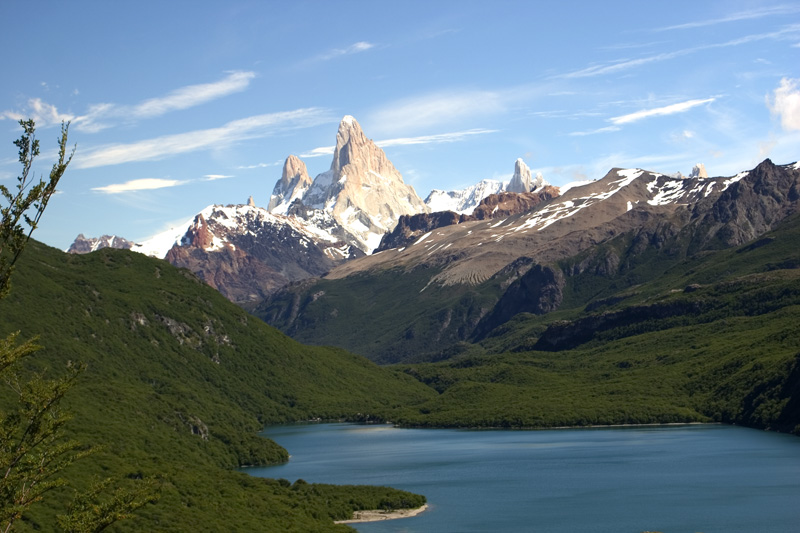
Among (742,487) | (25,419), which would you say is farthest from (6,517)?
(742,487)

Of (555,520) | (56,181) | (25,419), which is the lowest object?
(555,520)

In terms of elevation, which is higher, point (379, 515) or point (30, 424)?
point (30, 424)

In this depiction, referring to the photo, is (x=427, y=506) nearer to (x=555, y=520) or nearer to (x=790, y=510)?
(x=555, y=520)

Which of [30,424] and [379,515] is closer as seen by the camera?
[30,424]

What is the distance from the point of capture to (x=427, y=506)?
17912 centimetres

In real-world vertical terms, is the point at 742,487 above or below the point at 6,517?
below

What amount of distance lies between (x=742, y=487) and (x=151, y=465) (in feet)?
354

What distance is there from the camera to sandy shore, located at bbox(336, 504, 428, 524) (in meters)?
168

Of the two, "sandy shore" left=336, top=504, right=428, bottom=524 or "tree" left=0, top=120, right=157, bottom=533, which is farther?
"sandy shore" left=336, top=504, right=428, bottom=524

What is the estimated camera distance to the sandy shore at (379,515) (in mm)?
167688

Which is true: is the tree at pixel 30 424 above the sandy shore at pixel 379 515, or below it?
above

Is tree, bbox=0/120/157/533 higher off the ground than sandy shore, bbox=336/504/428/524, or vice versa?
tree, bbox=0/120/157/533

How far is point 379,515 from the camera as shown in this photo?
171 meters

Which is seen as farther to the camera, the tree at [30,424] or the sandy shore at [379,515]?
the sandy shore at [379,515]
